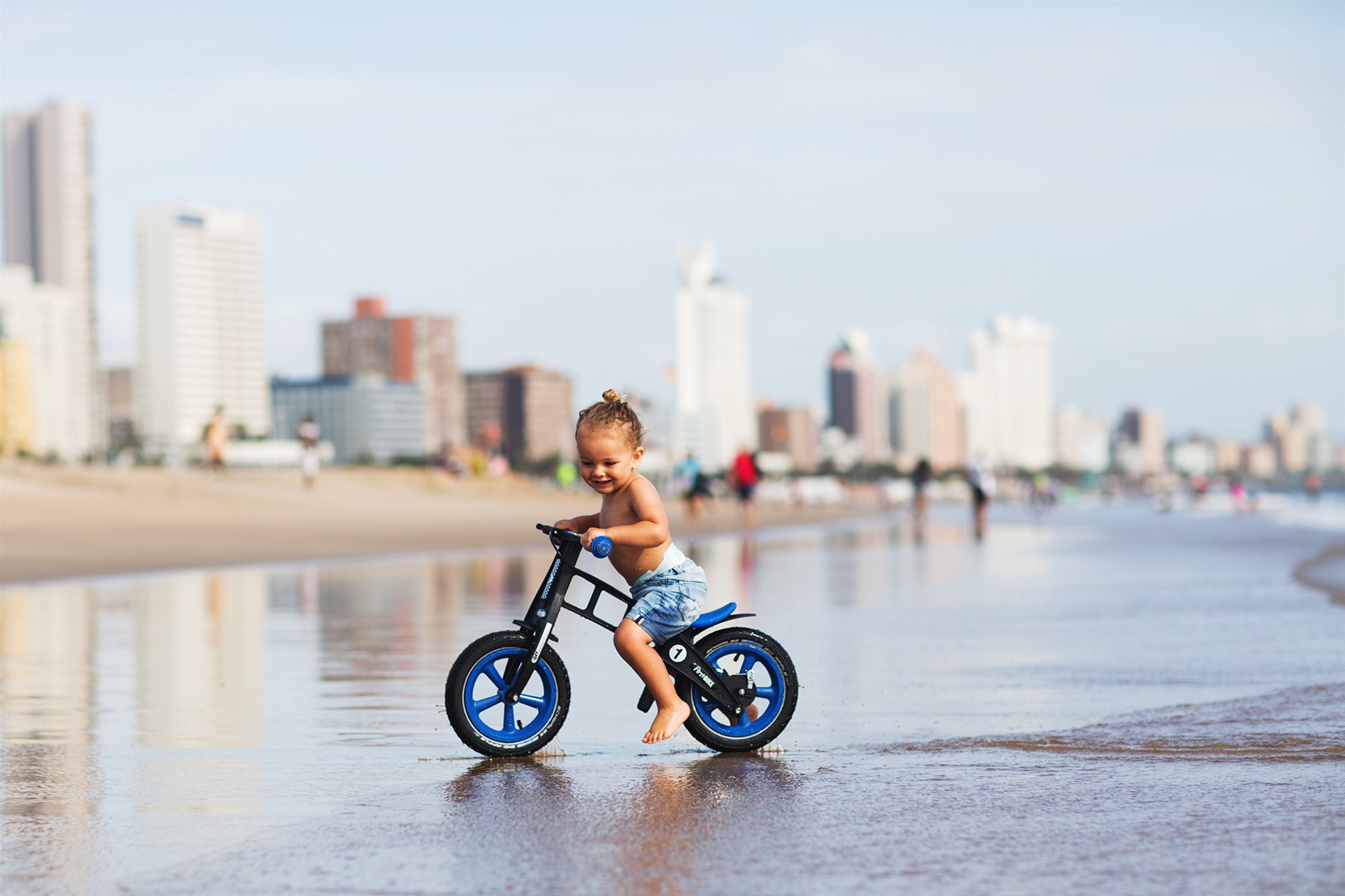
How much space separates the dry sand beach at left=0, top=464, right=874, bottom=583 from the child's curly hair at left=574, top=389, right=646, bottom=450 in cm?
1313

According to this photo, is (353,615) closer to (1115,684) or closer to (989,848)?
(1115,684)

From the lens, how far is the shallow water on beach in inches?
168

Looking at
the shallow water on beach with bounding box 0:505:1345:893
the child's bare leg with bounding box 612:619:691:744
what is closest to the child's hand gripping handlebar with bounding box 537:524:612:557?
the child's bare leg with bounding box 612:619:691:744

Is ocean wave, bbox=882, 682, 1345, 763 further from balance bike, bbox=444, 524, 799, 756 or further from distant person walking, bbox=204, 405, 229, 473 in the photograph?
distant person walking, bbox=204, 405, 229, 473

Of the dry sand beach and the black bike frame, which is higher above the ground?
the black bike frame

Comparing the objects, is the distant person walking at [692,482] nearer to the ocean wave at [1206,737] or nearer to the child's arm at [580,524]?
the ocean wave at [1206,737]

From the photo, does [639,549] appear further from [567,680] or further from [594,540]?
[567,680]

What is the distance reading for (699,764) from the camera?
6.05 m

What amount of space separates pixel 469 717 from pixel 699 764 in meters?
0.86

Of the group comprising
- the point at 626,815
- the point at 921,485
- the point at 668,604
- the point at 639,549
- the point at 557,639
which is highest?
the point at 639,549

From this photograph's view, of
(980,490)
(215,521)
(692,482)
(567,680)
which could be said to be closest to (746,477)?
(692,482)

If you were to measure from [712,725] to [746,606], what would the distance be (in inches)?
299

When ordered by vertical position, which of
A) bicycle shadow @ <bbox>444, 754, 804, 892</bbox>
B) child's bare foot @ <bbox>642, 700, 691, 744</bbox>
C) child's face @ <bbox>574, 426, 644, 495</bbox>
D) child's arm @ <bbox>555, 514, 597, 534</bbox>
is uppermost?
child's face @ <bbox>574, 426, 644, 495</bbox>

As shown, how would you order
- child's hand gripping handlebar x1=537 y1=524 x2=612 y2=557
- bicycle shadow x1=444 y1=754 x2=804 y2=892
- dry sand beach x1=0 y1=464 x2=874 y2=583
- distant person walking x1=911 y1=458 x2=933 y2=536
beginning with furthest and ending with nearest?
distant person walking x1=911 y1=458 x2=933 y2=536 → dry sand beach x1=0 y1=464 x2=874 y2=583 → child's hand gripping handlebar x1=537 y1=524 x2=612 y2=557 → bicycle shadow x1=444 y1=754 x2=804 y2=892
